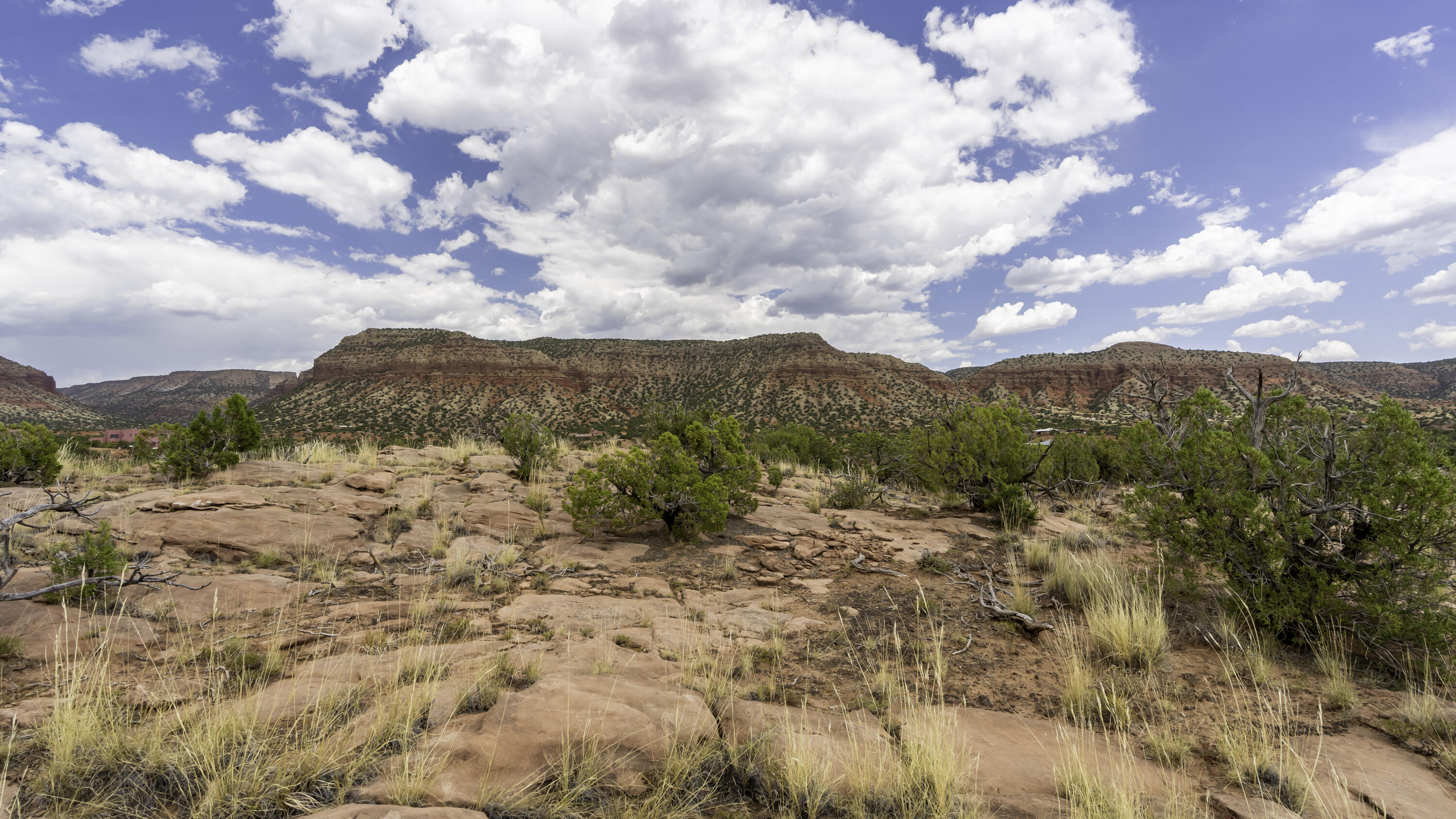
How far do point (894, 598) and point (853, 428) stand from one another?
5031 centimetres

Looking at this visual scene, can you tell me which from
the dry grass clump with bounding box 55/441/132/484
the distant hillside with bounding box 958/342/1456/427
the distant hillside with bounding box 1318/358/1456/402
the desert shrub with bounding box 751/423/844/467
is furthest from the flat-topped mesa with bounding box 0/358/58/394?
the distant hillside with bounding box 1318/358/1456/402

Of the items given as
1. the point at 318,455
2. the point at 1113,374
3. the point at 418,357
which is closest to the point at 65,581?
the point at 318,455

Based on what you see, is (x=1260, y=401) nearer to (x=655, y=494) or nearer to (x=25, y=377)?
(x=655, y=494)

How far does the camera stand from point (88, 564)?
4703 millimetres

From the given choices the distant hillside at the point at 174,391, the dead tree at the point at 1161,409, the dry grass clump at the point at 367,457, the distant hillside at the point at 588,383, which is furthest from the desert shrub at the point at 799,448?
the distant hillside at the point at 174,391

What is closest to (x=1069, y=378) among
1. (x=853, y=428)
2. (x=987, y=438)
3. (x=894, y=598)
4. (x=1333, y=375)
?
(x=1333, y=375)

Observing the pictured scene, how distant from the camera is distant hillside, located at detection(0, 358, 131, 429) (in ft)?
180

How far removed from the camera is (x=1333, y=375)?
78125 mm

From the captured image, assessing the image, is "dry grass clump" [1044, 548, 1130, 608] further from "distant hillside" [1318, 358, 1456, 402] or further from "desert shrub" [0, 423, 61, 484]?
"distant hillside" [1318, 358, 1456, 402]

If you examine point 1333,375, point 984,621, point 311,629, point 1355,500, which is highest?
point 1333,375

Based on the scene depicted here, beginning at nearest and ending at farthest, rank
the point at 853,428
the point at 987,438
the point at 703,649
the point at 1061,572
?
the point at 703,649 → the point at 1061,572 → the point at 987,438 → the point at 853,428

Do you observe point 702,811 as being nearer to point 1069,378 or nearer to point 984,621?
point 984,621

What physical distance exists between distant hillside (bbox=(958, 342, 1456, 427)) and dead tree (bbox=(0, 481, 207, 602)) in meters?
63.7

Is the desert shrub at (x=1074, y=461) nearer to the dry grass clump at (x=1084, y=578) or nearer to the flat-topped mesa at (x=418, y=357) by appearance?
the dry grass clump at (x=1084, y=578)
